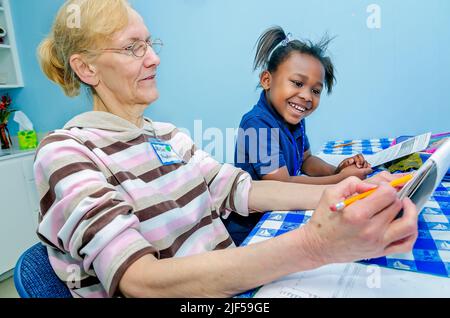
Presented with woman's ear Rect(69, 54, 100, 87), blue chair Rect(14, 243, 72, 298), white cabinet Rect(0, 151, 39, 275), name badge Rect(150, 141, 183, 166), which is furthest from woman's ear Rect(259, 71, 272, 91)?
white cabinet Rect(0, 151, 39, 275)

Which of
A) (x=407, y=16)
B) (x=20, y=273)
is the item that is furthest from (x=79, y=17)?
(x=407, y=16)

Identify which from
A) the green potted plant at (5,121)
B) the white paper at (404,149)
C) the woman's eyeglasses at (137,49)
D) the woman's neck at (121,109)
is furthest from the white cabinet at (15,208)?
the white paper at (404,149)

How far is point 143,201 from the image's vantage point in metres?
0.67

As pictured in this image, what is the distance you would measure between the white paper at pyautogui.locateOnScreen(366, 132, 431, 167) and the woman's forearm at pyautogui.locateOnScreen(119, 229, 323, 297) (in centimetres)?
62

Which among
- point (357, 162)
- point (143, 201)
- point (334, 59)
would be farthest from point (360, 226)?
point (334, 59)

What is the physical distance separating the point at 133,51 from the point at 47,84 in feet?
6.20

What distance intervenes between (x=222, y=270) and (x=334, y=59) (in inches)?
53.7

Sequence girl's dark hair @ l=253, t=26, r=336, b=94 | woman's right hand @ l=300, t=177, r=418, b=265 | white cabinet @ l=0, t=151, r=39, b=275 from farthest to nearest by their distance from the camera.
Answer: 1. white cabinet @ l=0, t=151, r=39, b=275
2. girl's dark hair @ l=253, t=26, r=336, b=94
3. woman's right hand @ l=300, t=177, r=418, b=265

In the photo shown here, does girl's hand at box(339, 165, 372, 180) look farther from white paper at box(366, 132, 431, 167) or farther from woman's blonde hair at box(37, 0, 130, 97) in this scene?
woman's blonde hair at box(37, 0, 130, 97)

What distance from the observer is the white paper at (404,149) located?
0.89m

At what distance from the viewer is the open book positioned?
43cm

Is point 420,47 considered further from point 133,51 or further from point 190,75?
point 133,51

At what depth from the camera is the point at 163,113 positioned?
80.7 inches

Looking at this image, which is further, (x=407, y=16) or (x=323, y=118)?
(x=323, y=118)
